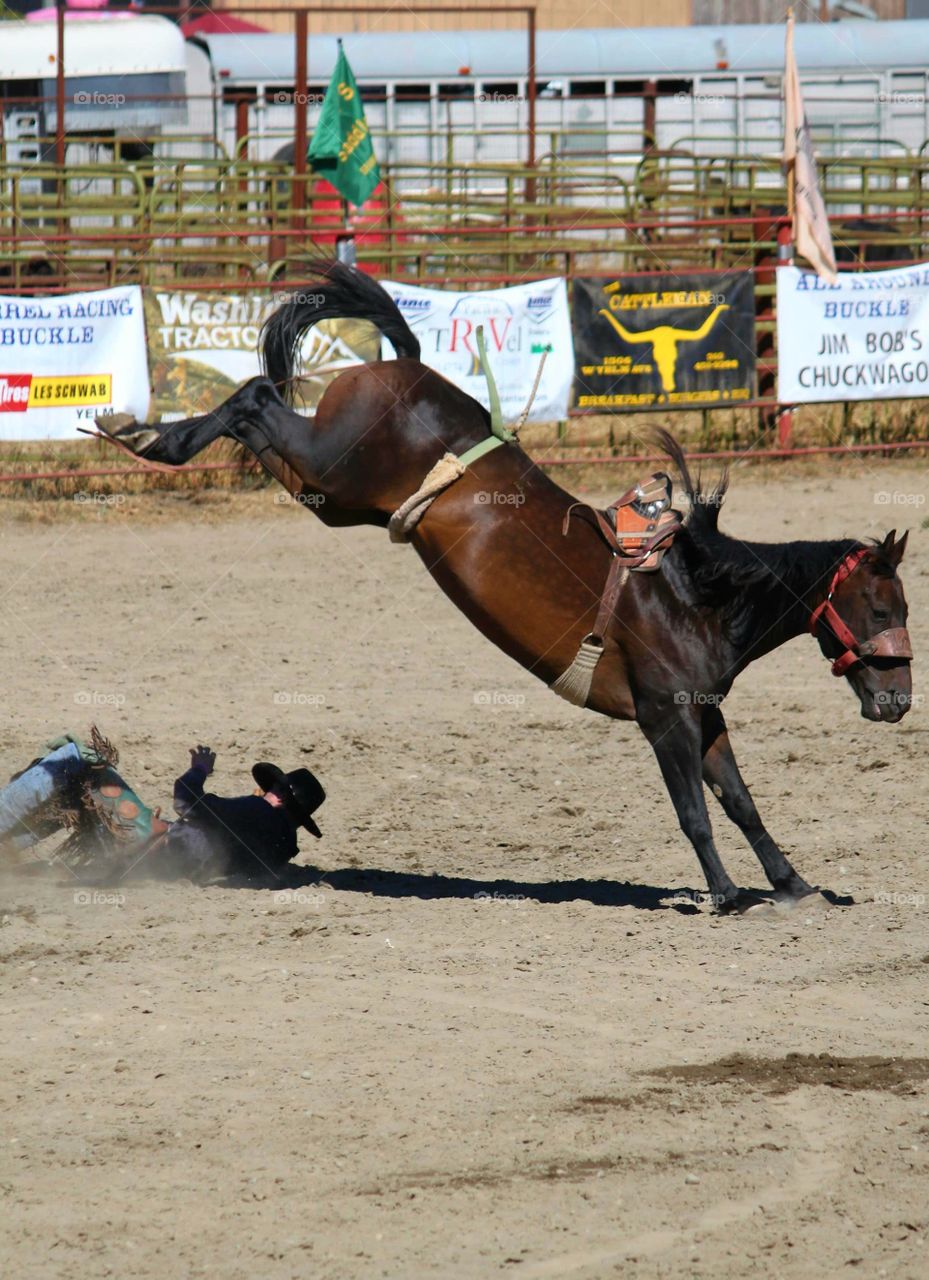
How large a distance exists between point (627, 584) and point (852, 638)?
0.81 meters

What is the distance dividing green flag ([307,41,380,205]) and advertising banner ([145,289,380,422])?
2.19 m

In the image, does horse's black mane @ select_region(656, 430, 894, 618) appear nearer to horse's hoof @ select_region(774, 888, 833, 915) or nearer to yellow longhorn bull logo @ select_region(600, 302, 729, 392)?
horse's hoof @ select_region(774, 888, 833, 915)

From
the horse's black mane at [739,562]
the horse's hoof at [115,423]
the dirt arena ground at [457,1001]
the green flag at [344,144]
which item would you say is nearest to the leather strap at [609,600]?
the horse's black mane at [739,562]

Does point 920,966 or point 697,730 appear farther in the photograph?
point 697,730

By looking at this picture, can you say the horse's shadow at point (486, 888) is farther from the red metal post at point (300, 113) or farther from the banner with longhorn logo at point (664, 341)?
the red metal post at point (300, 113)

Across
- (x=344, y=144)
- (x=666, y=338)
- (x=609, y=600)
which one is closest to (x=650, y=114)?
(x=344, y=144)

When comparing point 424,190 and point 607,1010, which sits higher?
point 424,190

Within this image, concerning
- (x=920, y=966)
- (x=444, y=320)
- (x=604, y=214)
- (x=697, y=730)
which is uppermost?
(x=604, y=214)

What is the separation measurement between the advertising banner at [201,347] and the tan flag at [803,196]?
3742mm

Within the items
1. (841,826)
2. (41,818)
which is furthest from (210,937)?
(841,826)

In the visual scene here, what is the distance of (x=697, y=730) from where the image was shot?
5785 mm

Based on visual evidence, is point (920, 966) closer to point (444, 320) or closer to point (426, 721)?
point (426, 721)

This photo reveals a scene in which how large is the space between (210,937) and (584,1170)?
2.04 meters

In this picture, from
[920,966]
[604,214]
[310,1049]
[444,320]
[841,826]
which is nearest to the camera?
[310,1049]
